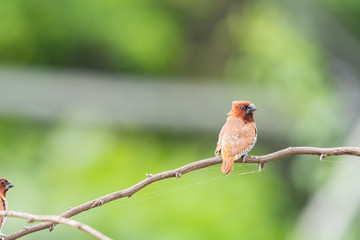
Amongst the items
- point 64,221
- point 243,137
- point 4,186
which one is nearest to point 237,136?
point 243,137

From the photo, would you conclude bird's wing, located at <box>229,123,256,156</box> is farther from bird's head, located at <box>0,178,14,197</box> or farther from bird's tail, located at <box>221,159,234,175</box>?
bird's head, located at <box>0,178,14,197</box>

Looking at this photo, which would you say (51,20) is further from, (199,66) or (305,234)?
(305,234)

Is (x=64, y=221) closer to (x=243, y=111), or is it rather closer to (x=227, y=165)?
(x=227, y=165)

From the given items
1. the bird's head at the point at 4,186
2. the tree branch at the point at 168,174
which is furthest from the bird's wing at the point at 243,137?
the bird's head at the point at 4,186

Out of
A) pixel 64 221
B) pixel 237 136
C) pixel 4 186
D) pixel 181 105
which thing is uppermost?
pixel 181 105

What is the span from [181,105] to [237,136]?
5417 millimetres

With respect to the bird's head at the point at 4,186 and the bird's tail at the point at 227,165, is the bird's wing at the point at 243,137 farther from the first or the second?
the bird's head at the point at 4,186

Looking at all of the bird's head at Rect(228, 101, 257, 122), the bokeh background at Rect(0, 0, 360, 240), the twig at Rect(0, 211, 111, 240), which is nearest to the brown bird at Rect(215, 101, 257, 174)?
the bird's head at Rect(228, 101, 257, 122)

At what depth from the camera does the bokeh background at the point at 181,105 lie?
16.5 ft

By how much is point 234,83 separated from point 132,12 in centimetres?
125

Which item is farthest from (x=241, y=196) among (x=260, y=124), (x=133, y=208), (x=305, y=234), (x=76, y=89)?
(x=76, y=89)

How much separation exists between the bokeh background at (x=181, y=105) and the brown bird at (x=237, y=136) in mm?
3119

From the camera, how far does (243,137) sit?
147cm

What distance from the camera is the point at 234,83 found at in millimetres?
6766
